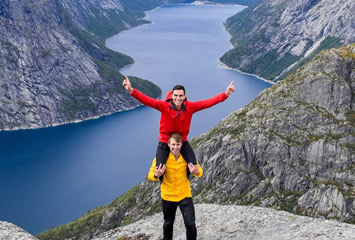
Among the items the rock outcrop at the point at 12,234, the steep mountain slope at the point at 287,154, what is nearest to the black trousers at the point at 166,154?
the rock outcrop at the point at 12,234

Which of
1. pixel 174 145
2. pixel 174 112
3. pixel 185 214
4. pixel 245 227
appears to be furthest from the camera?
pixel 245 227

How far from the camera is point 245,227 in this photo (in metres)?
30.1

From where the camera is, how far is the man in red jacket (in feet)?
76.6

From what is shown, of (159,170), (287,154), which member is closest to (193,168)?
(159,170)

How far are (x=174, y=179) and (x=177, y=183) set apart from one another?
292mm

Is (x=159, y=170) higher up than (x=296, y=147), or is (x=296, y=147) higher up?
(x=296, y=147)

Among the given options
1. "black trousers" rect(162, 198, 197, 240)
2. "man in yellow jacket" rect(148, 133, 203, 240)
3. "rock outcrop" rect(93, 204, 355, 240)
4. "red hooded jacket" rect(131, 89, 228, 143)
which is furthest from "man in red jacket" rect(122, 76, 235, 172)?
"rock outcrop" rect(93, 204, 355, 240)

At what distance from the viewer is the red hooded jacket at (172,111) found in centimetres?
2341

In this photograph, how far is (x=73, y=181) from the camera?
184 metres

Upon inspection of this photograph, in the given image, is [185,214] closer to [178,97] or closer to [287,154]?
[178,97]

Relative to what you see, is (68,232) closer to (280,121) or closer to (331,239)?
(280,121)

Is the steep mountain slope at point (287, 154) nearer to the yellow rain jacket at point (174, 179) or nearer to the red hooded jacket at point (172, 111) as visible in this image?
the yellow rain jacket at point (174, 179)

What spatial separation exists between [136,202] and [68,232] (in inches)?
887

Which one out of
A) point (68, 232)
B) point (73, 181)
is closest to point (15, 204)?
point (73, 181)
